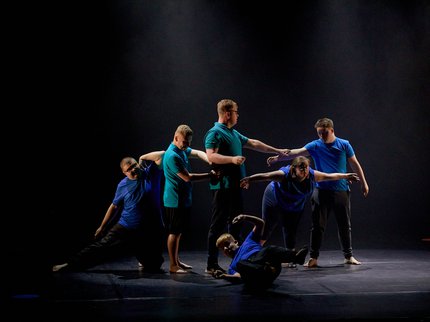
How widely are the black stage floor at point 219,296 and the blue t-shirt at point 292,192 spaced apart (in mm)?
611

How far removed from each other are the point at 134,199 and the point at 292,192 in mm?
1464

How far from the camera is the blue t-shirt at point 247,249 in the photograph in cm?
502

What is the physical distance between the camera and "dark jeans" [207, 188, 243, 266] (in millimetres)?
5445

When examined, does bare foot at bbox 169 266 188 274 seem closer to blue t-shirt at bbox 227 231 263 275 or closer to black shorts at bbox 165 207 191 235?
black shorts at bbox 165 207 191 235

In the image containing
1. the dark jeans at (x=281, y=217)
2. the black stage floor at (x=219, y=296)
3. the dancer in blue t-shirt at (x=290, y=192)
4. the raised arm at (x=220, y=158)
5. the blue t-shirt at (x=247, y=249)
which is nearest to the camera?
the black stage floor at (x=219, y=296)

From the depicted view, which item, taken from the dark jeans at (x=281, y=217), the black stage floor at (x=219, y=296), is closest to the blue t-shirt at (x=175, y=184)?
the black stage floor at (x=219, y=296)

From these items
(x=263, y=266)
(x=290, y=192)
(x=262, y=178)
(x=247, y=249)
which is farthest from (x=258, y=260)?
(x=290, y=192)

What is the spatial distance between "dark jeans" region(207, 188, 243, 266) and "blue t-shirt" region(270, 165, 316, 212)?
41 cm

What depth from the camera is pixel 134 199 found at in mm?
5785

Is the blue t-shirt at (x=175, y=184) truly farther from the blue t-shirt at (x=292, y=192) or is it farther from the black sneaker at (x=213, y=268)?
the blue t-shirt at (x=292, y=192)

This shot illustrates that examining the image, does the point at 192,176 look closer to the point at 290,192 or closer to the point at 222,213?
the point at 222,213

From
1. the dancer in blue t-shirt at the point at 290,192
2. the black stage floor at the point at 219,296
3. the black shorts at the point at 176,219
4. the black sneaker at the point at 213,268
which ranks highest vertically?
the dancer in blue t-shirt at the point at 290,192

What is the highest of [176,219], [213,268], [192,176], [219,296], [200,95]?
[200,95]

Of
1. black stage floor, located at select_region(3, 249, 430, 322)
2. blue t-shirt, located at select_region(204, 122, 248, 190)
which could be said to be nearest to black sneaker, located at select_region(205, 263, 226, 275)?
black stage floor, located at select_region(3, 249, 430, 322)
